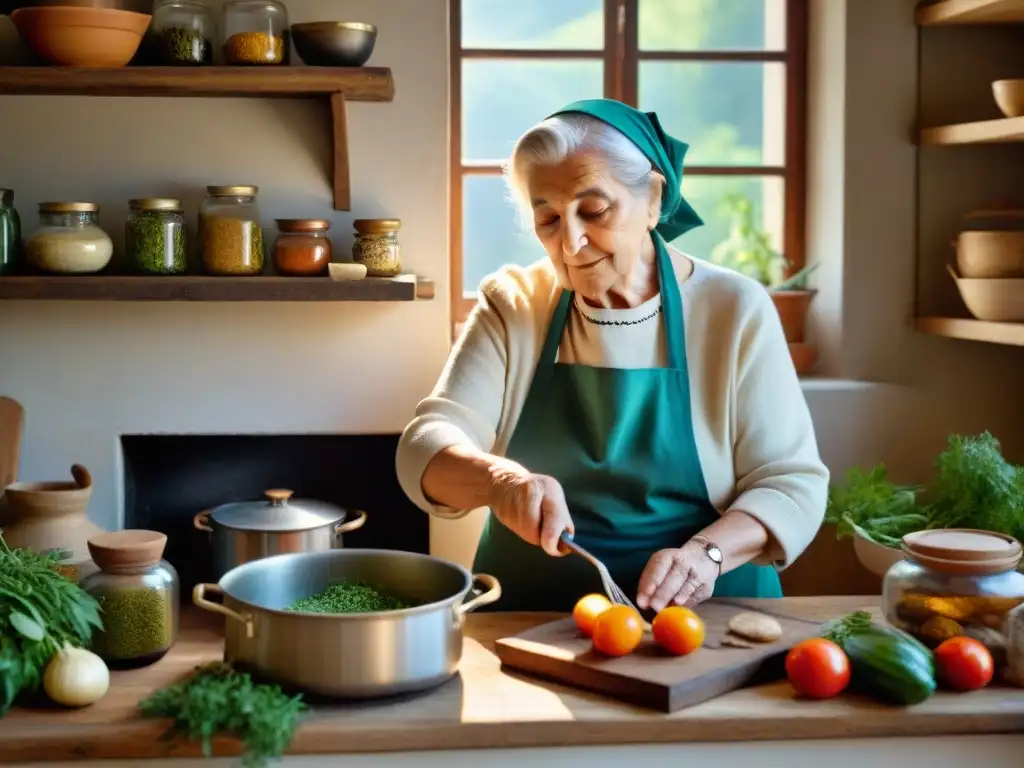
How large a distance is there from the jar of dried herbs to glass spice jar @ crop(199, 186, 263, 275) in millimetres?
55

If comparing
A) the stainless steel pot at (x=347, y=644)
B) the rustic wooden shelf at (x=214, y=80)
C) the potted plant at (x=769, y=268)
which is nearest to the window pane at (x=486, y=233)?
the potted plant at (x=769, y=268)

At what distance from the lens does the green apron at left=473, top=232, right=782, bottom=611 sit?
2156mm

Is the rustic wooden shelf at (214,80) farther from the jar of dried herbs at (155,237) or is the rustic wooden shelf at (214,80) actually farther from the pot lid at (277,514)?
the pot lid at (277,514)

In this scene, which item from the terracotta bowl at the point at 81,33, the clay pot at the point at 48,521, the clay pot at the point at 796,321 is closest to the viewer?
the clay pot at the point at 48,521

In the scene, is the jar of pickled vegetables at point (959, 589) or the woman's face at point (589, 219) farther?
the woman's face at point (589, 219)

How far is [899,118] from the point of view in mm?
2943

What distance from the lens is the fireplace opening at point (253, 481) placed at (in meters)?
2.93

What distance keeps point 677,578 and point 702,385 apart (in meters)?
0.40

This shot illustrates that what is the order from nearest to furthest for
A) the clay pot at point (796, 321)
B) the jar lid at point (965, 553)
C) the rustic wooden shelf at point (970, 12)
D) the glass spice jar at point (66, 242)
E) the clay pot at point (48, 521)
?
the jar lid at point (965, 553), the clay pot at point (48, 521), the glass spice jar at point (66, 242), the rustic wooden shelf at point (970, 12), the clay pot at point (796, 321)

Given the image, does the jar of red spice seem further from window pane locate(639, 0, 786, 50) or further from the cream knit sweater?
window pane locate(639, 0, 786, 50)

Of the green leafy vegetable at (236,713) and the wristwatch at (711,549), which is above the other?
the wristwatch at (711,549)

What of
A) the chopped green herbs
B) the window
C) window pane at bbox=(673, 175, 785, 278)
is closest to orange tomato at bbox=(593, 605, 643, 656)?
the chopped green herbs

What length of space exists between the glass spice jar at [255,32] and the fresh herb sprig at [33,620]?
117 cm

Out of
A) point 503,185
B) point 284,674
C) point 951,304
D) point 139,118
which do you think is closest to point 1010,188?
point 951,304
